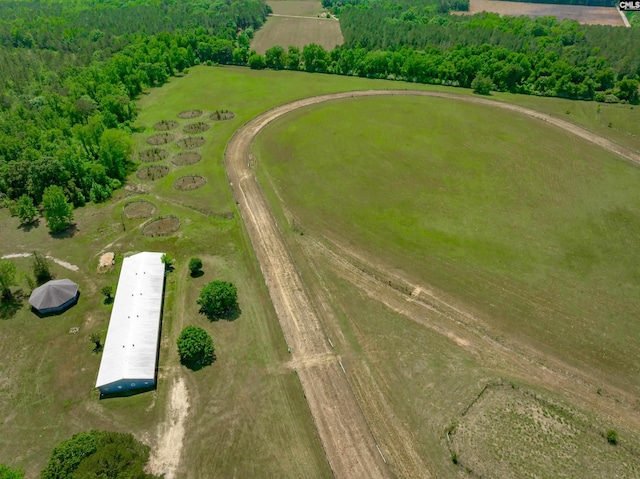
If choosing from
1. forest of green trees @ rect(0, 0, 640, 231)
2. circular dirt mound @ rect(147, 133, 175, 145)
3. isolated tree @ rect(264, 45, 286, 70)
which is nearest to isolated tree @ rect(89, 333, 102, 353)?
forest of green trees @ rect(0, 0, 640, 231)

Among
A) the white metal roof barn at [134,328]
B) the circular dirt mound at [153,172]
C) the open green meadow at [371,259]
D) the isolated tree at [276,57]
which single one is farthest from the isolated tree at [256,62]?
the white metal roof barn at [134,328]

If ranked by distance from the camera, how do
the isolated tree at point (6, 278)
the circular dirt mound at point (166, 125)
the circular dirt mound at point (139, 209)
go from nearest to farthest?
the isolated tree at point (6, 278) → the circular dirt mound at point (139, 209) → the circular dirt mound at point (166, 125)

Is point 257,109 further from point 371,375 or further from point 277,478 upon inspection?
point 277,478

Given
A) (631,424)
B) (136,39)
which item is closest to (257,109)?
(136,39)

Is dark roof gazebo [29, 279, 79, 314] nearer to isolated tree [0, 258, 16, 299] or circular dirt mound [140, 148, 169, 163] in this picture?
isolated tree [0, 258, 16, 299]

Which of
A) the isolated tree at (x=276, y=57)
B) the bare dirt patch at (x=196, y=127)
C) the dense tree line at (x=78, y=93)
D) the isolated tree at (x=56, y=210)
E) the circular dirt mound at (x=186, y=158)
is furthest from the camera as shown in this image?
the isolated tree at (x=276, y=57)

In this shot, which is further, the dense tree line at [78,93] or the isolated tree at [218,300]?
the dense tree line at [78,93]

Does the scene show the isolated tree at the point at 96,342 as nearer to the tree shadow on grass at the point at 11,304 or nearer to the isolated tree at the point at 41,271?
the tree shadow on grass at the point at 11,304

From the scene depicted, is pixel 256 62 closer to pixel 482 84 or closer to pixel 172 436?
pixel 482 84
